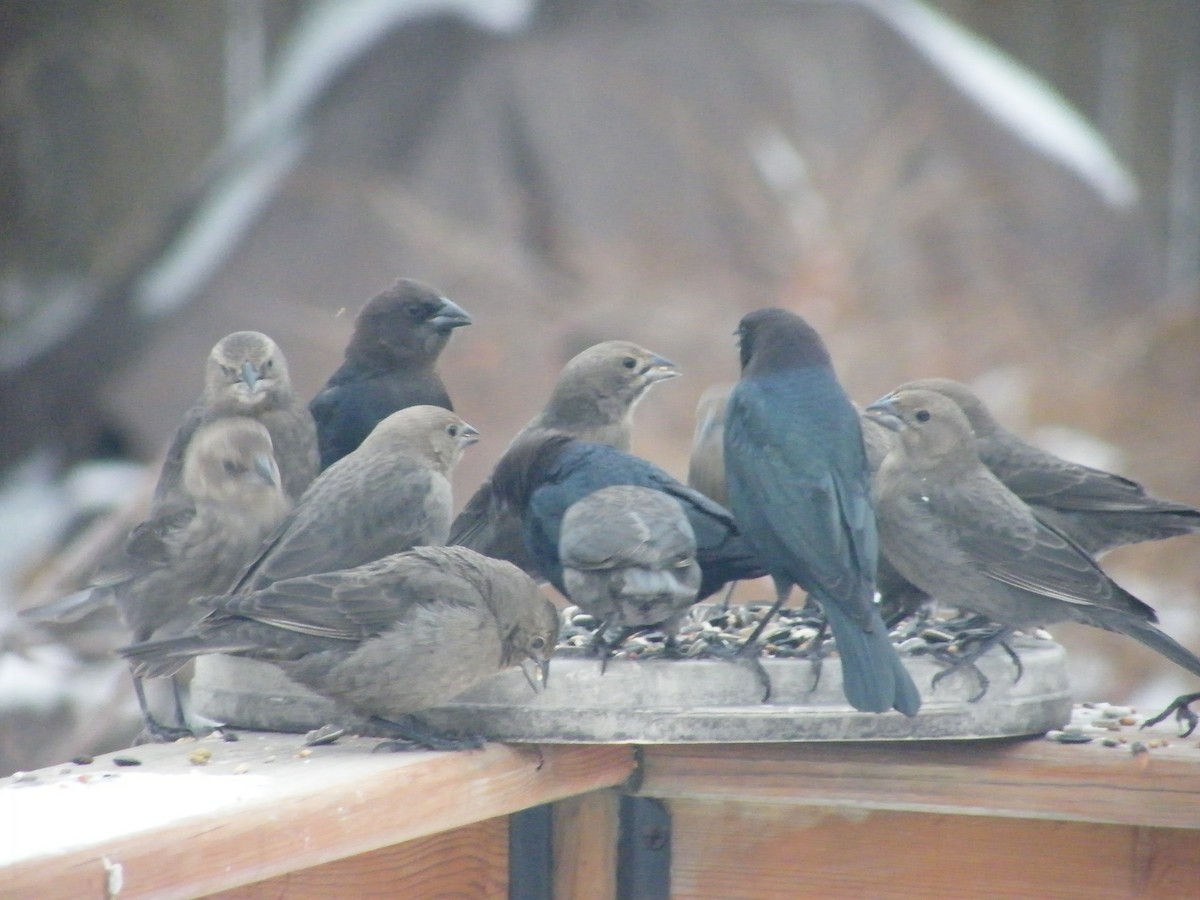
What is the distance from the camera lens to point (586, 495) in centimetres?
351

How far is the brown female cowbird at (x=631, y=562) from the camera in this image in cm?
321

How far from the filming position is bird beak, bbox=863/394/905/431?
371cm

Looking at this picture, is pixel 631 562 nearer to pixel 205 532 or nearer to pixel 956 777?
pixel 956 777

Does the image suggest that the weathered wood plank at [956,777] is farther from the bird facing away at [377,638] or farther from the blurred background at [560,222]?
the blurred background at [560,222]

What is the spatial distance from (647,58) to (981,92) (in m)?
1.77

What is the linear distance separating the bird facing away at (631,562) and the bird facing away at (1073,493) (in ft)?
2.55

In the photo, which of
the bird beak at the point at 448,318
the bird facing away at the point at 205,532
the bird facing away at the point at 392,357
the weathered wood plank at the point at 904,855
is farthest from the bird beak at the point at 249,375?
the weathered wood plank at the point at 904,855

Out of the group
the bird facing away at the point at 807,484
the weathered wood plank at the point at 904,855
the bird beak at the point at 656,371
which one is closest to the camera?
the weathered wood plank at the point at 904,855

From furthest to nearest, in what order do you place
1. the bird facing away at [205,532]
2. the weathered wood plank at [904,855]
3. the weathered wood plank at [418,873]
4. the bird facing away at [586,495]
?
the bird facing away at [586,495] → the bird facing away at [205,532] → the weathered wood plank at [904,855] → the weathered wood plank at [418,873]

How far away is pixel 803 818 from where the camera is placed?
10.6 feet

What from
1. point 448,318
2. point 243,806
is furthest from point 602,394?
point 243,806

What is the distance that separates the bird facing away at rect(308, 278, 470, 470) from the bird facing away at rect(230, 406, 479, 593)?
333 millimetres

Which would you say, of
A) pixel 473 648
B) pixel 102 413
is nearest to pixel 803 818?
pixel 473 648

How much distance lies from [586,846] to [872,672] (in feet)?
2.18
